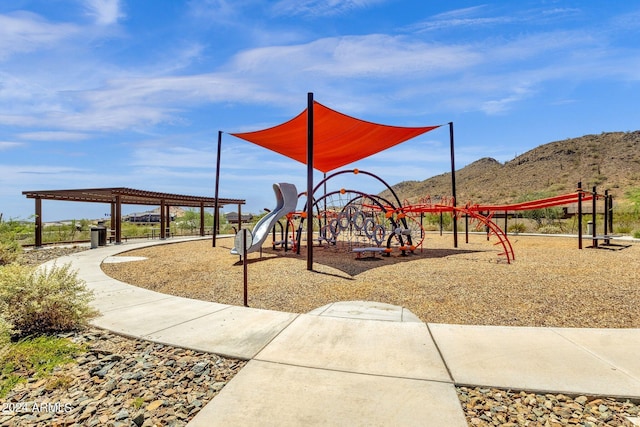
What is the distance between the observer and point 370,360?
330 centimetres

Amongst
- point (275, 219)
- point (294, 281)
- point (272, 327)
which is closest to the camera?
point (272, 327)

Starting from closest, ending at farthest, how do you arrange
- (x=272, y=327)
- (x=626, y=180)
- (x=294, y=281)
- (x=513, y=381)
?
(x=513, y=381), (x=272, y=327), (x=294, y=281), (x=626, y=180)

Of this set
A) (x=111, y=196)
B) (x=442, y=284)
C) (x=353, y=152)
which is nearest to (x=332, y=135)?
(x=353, y=152)

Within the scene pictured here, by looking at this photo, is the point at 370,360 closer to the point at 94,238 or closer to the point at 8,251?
the point at 8,251

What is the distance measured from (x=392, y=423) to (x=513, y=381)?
1.32m

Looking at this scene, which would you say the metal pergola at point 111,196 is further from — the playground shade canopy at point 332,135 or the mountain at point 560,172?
the mountain at point 560,172

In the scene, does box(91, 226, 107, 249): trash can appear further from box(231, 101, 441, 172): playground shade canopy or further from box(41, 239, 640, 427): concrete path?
box(41, 239, 640, 427): concrete path

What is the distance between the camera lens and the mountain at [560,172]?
143 feet

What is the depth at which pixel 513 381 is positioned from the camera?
2922 millimetres

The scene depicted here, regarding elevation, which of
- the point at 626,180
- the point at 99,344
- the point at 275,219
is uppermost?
the point at 626,180

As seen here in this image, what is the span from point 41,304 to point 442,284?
260 inches

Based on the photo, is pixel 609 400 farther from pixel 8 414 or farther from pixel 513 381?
pixel 8 414

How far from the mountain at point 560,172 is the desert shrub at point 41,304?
4362 cm

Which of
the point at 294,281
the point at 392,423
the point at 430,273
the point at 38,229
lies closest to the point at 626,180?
the point at 430,273
